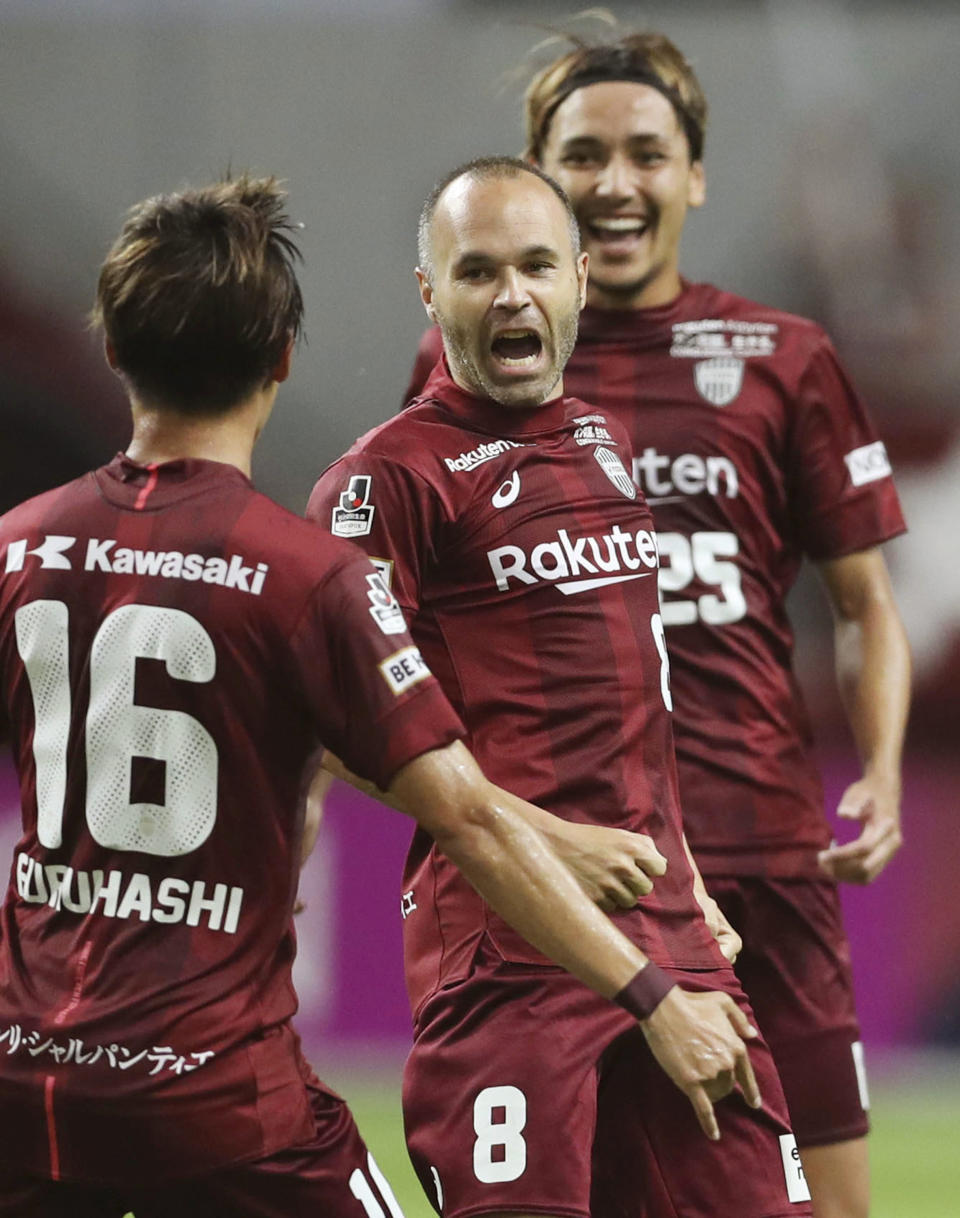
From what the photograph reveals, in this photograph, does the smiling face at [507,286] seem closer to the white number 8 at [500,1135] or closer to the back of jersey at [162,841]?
the back of jersey at [162,841]

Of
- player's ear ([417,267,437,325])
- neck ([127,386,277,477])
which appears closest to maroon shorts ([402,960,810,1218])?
neck ([127,386,277,477])

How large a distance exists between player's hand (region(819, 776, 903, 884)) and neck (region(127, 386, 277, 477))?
1.91 m

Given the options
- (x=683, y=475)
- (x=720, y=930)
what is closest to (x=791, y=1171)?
(x=720, y=930)

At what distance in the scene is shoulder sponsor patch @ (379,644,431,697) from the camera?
2615 millimetres

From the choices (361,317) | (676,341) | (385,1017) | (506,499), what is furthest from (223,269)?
(361,317)

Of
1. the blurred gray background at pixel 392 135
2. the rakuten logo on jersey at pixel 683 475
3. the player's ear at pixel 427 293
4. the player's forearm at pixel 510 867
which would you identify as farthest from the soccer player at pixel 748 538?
the blurred gray background at pixel 392 135

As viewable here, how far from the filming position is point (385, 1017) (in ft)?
26.5

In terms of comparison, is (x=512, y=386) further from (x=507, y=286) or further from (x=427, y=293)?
(x=427, y=293)

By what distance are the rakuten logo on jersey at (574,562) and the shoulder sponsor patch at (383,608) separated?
58 centimetres

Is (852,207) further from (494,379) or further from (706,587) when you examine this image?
(494,379)

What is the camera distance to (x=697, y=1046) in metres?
2.68

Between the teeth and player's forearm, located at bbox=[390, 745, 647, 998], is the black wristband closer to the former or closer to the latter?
player's forearm, located at bbox=[390, 745, 647, 998]

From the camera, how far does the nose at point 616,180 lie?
4352 millimetres

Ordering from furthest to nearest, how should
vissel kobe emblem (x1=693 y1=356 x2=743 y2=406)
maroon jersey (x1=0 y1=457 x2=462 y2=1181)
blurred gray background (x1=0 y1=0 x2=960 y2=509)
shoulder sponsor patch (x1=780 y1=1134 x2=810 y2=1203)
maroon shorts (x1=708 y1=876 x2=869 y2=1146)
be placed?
blurred gray background (x1=0 y1=0 x2=960 y2=509) → vissel kobe emblem (x1=693 y1=356 x2=743 y2=406) → maroon shorts (x1=708 y1=876 x2=869 y2=1146) → shoulder sponsor patch (x1=780 y1=1134 x2=810 y2=1203) → maroon jersey (x1=0 y1=457 x2=462 y2=1181)
